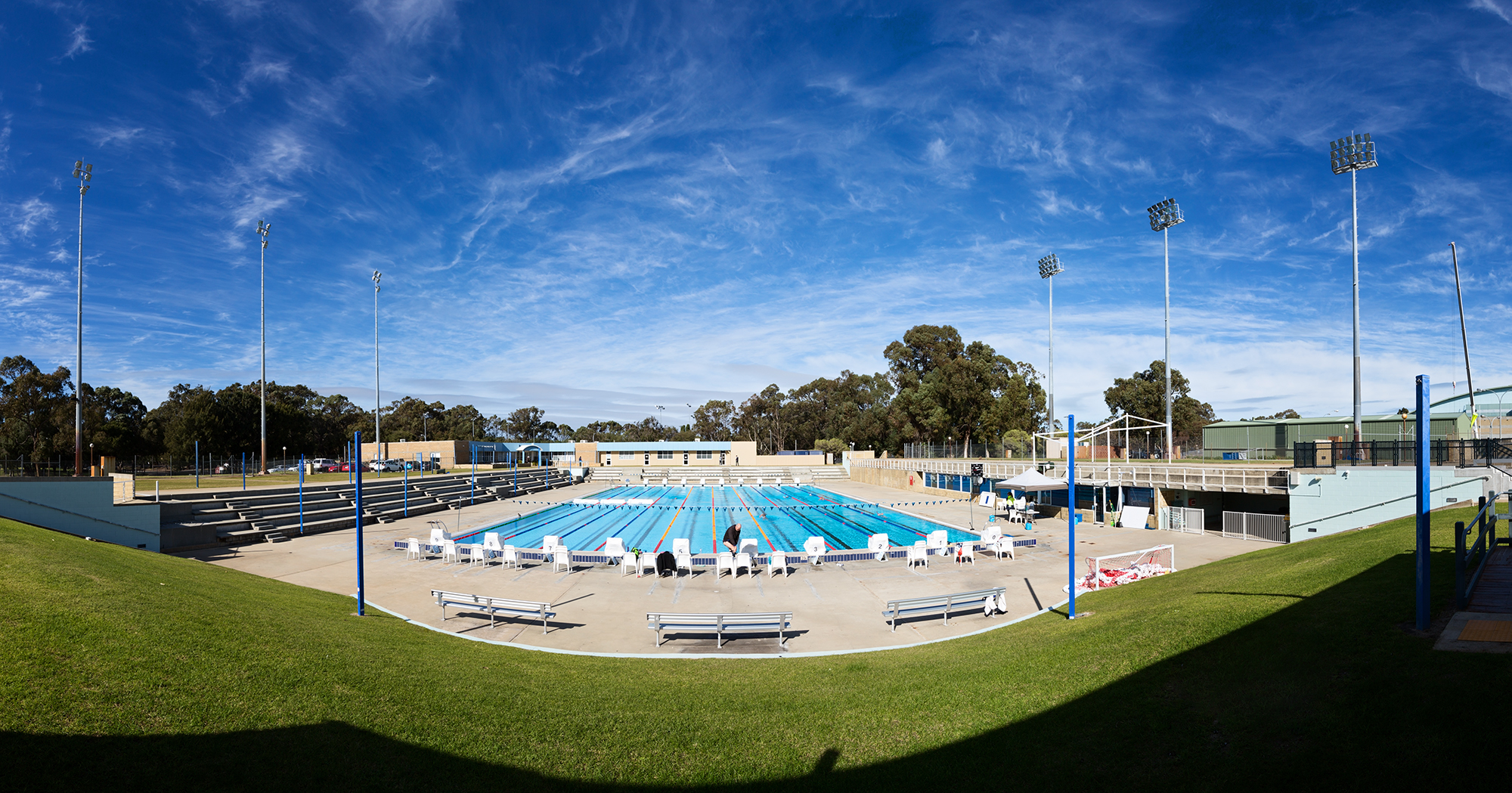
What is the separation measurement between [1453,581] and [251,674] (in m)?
13.4

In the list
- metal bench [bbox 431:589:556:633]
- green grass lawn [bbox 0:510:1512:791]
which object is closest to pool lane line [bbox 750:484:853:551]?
metal bench [bbox 431:589:556:633]

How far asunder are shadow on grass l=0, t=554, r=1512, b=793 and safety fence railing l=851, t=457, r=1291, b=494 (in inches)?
662

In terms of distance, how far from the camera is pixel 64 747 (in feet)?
14.2

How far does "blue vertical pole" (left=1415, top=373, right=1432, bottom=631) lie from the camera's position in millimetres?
5902

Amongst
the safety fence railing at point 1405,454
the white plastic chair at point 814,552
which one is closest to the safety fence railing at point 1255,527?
the safety fence railing at point 1405,454

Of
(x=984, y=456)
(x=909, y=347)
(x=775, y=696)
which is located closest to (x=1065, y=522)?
(x=984, y=456)

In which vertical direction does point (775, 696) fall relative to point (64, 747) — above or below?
below

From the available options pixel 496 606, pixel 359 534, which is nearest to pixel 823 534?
pixel 496 606

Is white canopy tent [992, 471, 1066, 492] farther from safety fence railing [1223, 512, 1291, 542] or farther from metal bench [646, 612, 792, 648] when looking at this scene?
metal bench [646, 612, 792, 648]

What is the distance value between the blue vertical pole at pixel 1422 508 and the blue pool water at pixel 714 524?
50.9 feet

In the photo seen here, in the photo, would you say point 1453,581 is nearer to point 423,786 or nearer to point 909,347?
point 423,786

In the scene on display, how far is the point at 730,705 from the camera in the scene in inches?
284

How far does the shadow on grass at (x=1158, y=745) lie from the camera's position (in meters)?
4.18

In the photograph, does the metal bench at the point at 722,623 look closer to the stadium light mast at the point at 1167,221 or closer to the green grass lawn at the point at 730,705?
the green grass lawn at the point at 730,705
